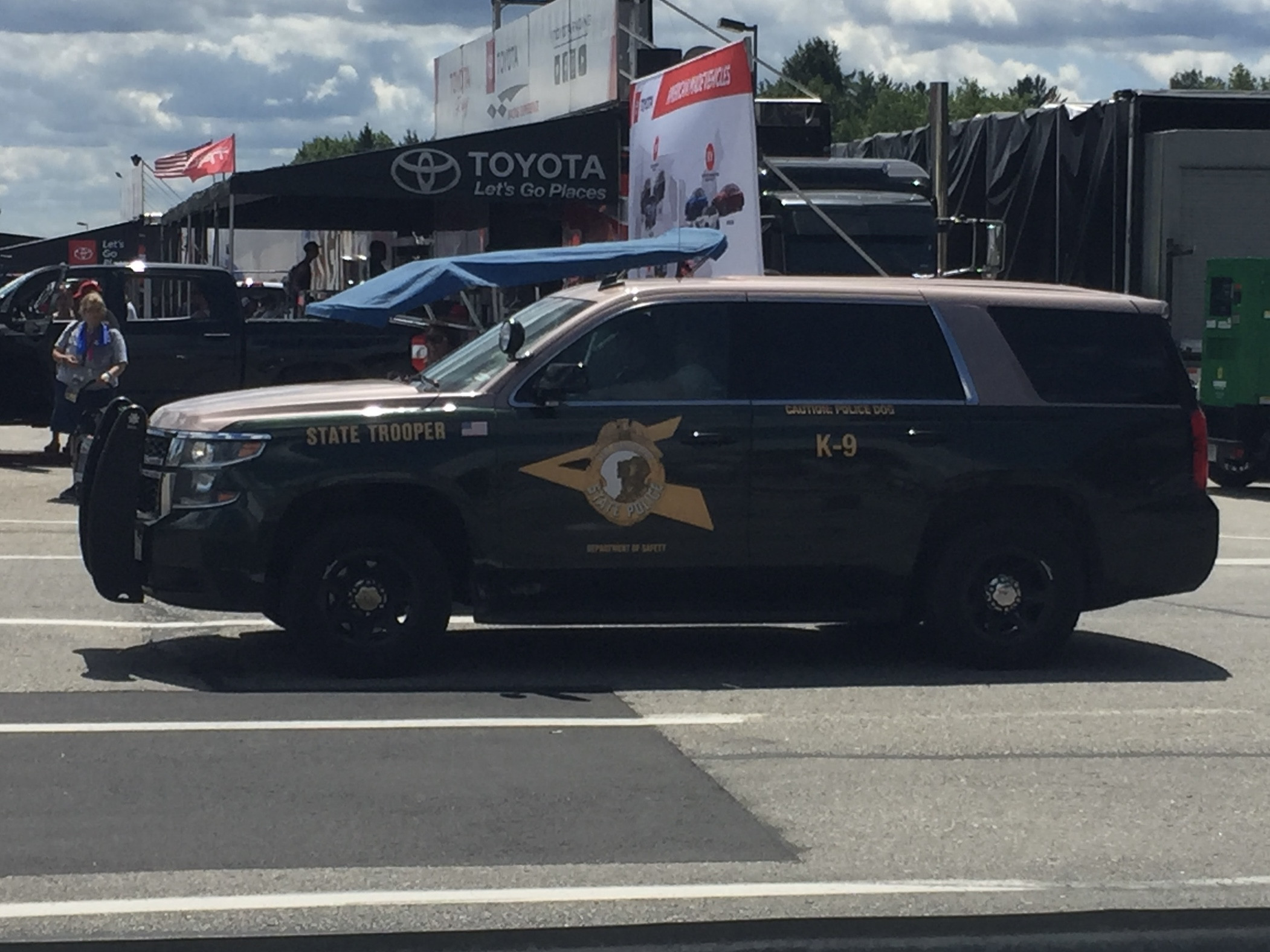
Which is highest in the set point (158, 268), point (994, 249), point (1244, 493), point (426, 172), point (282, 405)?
point (426, 172)

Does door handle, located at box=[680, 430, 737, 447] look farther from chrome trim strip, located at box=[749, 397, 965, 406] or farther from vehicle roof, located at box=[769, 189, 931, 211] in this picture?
vehicle roof, located at box=[769, 189, 931, 211]

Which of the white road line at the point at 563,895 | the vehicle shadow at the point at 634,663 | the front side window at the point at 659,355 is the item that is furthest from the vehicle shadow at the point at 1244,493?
the white road line at the point at 563,895

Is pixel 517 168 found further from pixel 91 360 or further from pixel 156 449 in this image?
pixel 156 449

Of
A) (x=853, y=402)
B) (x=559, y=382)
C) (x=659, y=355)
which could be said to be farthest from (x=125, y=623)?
(x=853, y=402)

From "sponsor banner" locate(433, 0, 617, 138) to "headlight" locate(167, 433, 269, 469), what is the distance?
20415 mm

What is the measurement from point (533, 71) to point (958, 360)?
2776 cm

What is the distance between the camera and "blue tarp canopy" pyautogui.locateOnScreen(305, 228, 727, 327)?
46.5 ft

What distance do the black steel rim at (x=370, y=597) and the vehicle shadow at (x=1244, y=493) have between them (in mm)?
12172

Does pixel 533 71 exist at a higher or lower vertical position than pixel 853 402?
higher

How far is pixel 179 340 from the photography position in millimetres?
19781

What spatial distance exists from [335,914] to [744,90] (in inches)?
497

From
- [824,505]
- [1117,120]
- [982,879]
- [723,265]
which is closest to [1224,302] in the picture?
[1117,120]

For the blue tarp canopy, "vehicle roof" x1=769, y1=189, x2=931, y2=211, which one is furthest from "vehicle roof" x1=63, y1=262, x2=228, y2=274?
"vehicle roof" x1=769, y1=189, x2=931, y2=211

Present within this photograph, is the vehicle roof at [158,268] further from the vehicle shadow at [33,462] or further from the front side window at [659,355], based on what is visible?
the front side window at [659,355]
